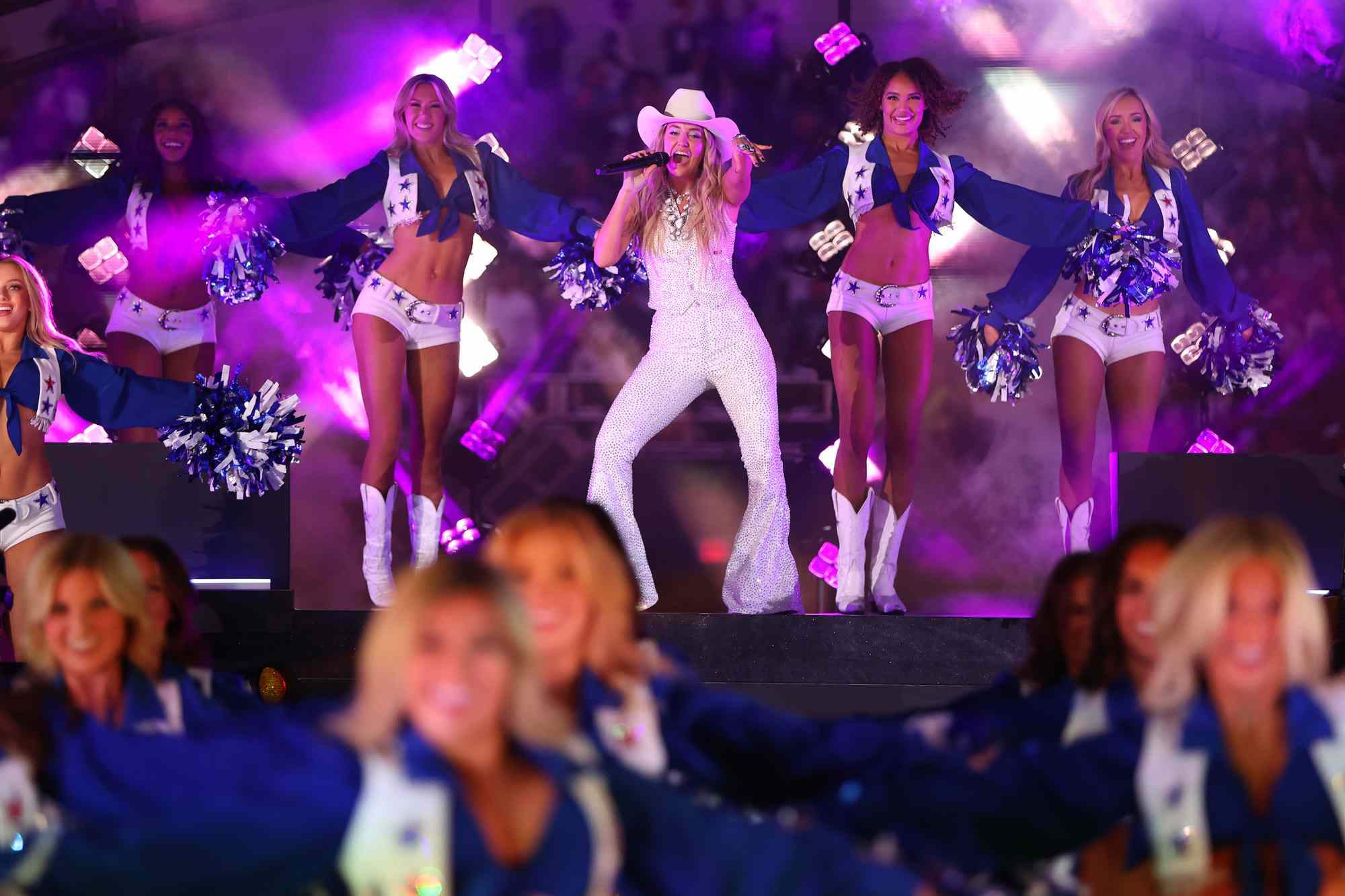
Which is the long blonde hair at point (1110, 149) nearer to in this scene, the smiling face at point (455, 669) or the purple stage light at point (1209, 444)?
the purple stage light at point (1209, 444)

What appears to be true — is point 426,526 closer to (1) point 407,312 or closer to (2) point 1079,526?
(1) point 407,312

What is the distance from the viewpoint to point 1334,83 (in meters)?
7.51

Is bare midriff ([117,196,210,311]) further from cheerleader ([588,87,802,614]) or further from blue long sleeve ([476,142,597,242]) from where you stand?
cheerleader ([588,87,802,614])

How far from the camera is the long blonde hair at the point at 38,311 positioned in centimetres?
529

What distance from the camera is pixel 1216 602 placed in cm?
262

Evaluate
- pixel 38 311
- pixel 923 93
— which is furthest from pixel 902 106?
pixel 38 311

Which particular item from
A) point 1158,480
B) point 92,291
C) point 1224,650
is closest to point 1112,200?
point 1158,480

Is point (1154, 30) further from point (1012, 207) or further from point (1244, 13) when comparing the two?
point (1012, 207)

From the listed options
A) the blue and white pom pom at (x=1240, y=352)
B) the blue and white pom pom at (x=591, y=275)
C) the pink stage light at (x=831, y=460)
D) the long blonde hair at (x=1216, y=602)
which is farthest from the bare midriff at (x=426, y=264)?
the long blonde hair at (x=1216, y=602)

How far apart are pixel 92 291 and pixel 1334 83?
594 centimetres

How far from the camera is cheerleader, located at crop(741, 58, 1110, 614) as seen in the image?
6031 millimetres

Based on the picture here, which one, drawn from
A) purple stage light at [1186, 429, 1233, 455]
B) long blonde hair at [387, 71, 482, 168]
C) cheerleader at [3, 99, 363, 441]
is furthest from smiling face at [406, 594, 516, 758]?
purple stage light at [1186, 429, 1233, 455]

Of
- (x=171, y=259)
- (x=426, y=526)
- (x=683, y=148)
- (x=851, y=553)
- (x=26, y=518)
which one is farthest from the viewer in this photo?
(x=171, y=259)

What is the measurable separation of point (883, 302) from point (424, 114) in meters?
1.91
